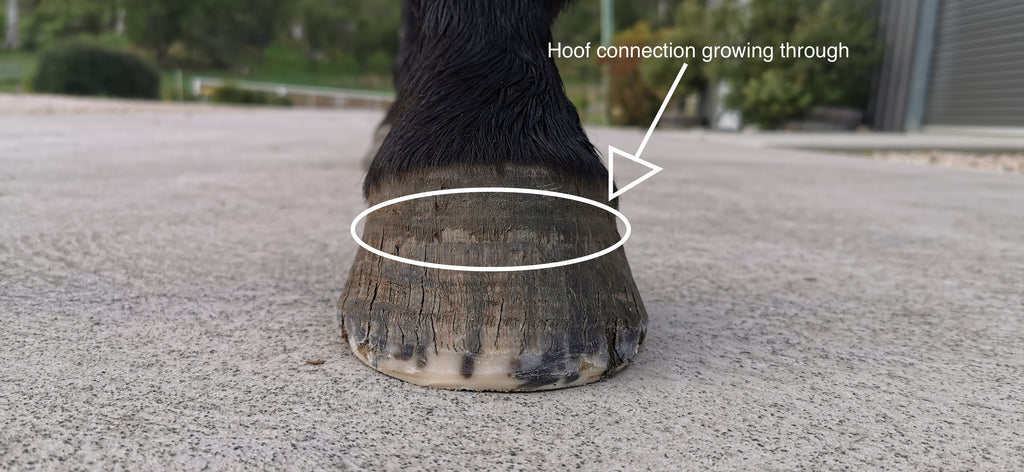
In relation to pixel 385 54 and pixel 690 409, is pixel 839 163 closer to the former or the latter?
pixel 690 409

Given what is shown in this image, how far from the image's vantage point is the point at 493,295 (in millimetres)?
1032

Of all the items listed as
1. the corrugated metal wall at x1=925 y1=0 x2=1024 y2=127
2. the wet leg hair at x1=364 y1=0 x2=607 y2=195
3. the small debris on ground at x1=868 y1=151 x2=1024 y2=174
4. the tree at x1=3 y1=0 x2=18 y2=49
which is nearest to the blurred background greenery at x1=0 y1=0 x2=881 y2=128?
the tree at x1=3 y1=0 x2=18 y2=49

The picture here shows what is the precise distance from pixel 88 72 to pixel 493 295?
785 inches

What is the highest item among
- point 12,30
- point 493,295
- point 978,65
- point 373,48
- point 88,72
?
point 373,48

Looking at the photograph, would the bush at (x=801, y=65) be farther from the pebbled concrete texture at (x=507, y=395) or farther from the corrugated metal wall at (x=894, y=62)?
the pebbled concrete texture at (x=507, y=395)

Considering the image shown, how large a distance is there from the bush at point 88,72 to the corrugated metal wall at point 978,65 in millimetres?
17437

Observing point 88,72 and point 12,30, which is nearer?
point 88,72

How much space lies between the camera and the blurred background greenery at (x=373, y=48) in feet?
34.8

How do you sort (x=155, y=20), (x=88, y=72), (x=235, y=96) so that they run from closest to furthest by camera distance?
(x=88, y=72)
(x=235, y=96)
(x=155, y=20)

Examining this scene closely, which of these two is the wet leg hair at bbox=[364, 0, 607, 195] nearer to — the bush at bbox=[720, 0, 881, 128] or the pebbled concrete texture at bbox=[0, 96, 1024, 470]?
the pebbled concrete texture at bbox=[0, 96, 1024, 470]

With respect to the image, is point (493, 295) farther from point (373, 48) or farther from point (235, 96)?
point (373, 48)

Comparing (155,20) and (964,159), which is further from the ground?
(155,20)

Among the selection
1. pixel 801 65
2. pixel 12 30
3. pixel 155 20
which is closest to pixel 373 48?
pixel 155 20

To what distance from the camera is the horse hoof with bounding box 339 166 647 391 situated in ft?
3.36
